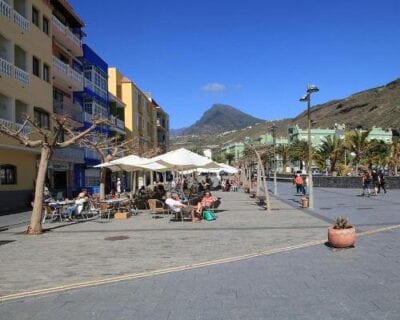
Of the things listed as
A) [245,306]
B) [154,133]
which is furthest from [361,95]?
[245,306]

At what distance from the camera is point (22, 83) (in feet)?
93.8

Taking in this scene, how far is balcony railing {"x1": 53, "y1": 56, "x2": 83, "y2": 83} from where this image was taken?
35056 mm

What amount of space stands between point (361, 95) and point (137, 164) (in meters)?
182

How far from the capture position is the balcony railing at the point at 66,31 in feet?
117

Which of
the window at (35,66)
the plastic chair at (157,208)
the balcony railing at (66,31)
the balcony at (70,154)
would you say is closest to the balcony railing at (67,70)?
the balcony railing at (66,31)

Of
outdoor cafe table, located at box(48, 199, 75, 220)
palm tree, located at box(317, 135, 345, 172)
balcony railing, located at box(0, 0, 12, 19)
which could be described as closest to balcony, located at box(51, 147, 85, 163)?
balcony railing, located at box(0, 0, 12, 19)

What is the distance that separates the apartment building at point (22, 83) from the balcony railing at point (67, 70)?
61.0 inches

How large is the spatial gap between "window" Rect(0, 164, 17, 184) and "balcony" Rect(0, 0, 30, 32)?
23.3 feet

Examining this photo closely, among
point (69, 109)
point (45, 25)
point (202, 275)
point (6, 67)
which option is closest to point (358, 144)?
point (69, 109)

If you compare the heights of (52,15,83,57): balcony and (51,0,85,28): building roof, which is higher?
(51,0,85,28): building roof

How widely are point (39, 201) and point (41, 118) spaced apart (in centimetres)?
1736

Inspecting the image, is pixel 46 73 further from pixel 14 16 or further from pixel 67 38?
pixel 14 16

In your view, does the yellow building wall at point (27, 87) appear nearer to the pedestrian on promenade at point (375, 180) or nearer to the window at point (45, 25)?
the window at point (45, 25)

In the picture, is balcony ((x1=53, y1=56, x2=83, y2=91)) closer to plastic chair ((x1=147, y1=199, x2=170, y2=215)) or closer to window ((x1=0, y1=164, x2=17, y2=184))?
window ((x1=0, y1=164, x2=17, y2=184))
